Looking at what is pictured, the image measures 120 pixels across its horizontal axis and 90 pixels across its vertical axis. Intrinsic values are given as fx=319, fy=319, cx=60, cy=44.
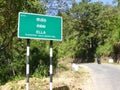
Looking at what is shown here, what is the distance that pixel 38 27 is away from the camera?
10375 millimetres

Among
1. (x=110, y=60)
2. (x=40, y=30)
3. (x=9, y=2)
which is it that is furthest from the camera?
(x=110, y=60)

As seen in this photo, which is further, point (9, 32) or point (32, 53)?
point (32, 53)

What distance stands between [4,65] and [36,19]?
15.4m

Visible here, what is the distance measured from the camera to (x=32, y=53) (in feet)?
88.2

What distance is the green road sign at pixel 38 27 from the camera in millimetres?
10203

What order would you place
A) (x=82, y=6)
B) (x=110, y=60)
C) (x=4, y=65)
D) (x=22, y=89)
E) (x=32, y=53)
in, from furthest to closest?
(x=82, y=6)
(x=110, y=60)
(x=32, y=53)
(x=4, y=65)
(x=22, y=89)

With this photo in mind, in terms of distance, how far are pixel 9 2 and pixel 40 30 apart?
6992 mm

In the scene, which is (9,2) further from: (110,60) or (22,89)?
(110,60)

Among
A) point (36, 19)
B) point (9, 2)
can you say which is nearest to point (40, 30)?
point (36, 19)

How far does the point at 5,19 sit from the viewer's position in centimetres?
1769

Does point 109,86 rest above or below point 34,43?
below

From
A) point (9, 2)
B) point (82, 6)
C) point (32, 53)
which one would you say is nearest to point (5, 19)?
point (9, 2)

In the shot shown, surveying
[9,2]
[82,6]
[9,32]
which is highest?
[82,6]

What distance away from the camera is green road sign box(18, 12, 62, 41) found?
10203 millimetres
